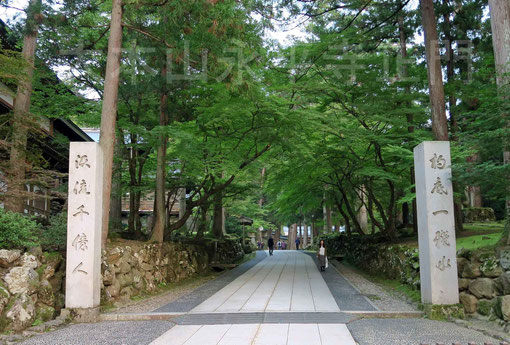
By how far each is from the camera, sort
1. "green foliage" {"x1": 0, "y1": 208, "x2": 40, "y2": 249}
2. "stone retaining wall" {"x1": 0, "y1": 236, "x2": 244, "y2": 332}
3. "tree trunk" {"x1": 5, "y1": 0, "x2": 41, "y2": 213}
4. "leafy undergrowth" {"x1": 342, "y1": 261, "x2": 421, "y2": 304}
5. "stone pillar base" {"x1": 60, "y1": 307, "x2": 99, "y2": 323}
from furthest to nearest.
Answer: "leafy undergrowth" {"x1": 342, "y1": 261, "x2": 421, "y2": 304} < "tree trunk" {"x1": 5, "y1": 0, "x2": 41, "y2": 213} < "stone pillar base" {"x1": 60, "y1": 307, "x2": 99, "y2": 323} < "green foliage" {"x1": 0, "y1": 208, "x2": 40, "y2": 249} < "stone retaining wall" {"x1": 0, "y1": 236, "x2": 244, "y2": 332}

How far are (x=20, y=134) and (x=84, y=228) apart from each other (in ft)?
8.86

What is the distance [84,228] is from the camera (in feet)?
25.1

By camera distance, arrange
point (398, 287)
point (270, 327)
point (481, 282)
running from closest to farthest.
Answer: point (270, 327)
point (481, 282)
point (398, 287)

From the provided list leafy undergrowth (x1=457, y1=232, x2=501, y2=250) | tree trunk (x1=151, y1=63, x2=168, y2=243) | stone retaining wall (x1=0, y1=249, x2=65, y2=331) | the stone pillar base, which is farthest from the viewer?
tree trunk (x1=151, y1=63, x2=168, y2=243)

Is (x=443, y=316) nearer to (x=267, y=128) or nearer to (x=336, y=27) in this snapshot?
(x=267, y=128)

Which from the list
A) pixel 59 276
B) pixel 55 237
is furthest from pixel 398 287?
pixel 55 237

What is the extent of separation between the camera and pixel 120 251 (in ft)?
31.6

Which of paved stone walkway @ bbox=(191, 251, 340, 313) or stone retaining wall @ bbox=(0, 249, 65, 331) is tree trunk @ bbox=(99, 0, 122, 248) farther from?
paved stone walkway @ bbox=(191, 251, 340, 313)

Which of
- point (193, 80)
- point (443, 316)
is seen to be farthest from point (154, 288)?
point (443, 316)

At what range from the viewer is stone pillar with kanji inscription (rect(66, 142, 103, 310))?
7.55 meters

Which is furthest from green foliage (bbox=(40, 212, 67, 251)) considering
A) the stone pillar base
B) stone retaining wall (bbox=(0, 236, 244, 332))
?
the stone pillar base

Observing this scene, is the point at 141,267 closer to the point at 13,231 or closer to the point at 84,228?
the point at 84,228

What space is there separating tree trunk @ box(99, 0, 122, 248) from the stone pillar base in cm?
194

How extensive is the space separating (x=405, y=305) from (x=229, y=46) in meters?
7.52
